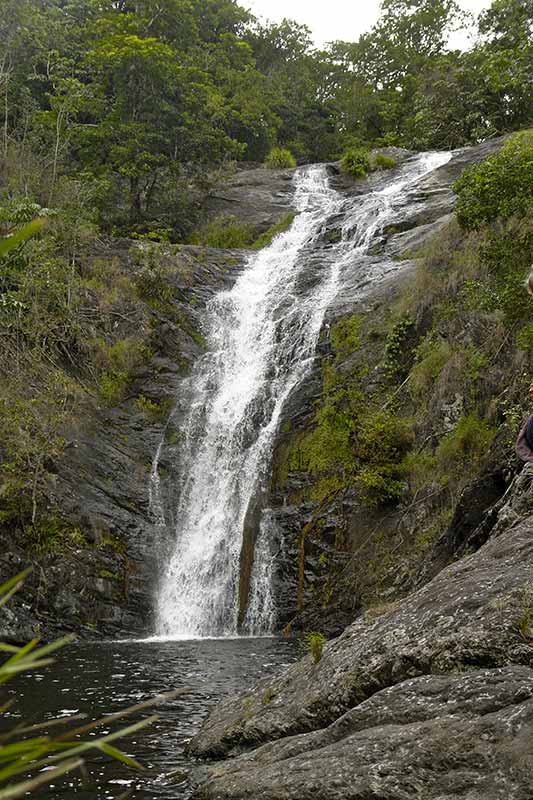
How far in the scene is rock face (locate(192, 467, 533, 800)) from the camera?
3965 mm

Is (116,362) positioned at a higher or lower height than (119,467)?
higher

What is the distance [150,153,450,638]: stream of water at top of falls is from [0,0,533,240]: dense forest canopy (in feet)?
21.3

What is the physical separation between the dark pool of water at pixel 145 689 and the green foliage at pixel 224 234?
1830cm

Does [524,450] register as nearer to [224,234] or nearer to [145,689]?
[145,689]

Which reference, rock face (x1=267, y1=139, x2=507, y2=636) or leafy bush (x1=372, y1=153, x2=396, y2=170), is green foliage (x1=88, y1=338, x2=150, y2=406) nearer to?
rock face (x1=267, y1=139, x2=507, y2=636)

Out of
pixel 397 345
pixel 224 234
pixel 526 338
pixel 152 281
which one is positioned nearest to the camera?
pixel 526 338

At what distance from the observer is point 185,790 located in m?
5.57

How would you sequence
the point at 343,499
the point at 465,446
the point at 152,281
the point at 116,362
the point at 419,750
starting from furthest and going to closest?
1. the point at 152,281
2. the point at 116,362
3. the point at 343,499
4. the point at 465,446
5. the point at 419,750

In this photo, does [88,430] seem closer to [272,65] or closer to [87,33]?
[87,33]

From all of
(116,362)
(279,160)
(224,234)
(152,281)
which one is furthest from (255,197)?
(116,362)

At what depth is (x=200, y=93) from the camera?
99.4ft

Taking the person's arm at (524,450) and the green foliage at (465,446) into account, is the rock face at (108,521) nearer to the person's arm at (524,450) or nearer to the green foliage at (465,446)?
the green foliage at (465,446)

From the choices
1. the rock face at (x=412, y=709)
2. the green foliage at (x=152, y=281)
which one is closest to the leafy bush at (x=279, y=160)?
the green foliage at (x=152, y=281)

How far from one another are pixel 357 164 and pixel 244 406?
1692 cm
